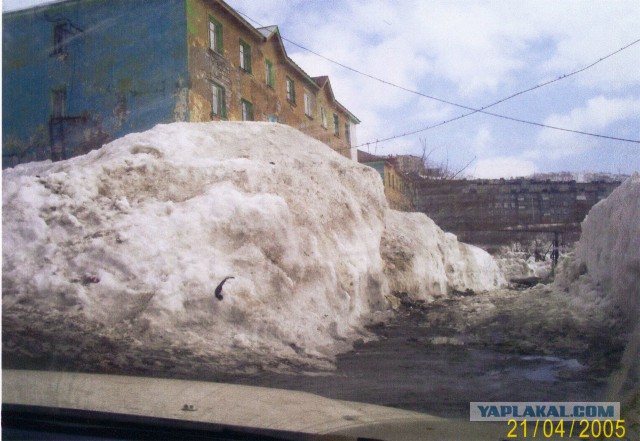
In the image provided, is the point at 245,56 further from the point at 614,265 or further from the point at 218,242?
the point at 614,265

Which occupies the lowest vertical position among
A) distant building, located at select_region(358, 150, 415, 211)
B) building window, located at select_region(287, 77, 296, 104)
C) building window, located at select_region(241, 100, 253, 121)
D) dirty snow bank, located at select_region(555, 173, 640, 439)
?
dirty snow bank, located at select_region(555, 173, 640, 439)

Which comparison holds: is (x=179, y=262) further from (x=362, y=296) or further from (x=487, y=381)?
(x=487, y=381)

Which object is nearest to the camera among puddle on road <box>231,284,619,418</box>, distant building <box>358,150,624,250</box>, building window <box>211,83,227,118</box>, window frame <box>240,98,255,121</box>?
puddle on road <box>231,284,619,418</box>

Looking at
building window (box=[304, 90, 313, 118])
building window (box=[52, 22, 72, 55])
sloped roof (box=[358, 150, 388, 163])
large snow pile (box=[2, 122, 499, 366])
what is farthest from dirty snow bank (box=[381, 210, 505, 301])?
building window (box=[52, 22, 72, 55])

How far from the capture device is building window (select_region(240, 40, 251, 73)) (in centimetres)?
411

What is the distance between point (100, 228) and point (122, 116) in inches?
37.5

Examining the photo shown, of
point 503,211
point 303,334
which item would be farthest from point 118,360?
point 503,211

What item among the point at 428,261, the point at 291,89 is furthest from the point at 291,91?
the point at 428,261

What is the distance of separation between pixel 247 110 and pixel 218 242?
113 centimetres

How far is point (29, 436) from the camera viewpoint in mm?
2477

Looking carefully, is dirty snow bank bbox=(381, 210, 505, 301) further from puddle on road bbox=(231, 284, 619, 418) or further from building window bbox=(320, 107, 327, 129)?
building window bbox=(320, 107, 327, 129)

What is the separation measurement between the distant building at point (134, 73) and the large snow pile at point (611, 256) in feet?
5.54

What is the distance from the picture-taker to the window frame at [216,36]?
421cm

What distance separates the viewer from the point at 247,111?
4926 millimetres
